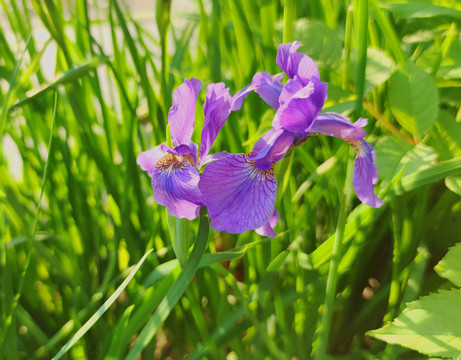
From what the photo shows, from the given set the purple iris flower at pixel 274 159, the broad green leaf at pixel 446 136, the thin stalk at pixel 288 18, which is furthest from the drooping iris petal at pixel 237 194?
the broad green leaf at pixel 446 136

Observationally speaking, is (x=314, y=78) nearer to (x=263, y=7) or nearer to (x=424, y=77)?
(x=424, y=77)

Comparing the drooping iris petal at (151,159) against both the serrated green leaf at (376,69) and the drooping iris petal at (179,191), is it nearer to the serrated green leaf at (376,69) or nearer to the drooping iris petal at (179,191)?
the drooping iris petal at (179,191)

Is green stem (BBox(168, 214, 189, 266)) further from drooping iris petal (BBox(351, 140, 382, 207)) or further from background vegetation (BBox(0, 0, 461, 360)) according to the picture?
drooping iris petal (BBox(351, 140, 382, 207))

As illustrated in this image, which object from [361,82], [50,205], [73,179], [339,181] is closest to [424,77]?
[361,82]

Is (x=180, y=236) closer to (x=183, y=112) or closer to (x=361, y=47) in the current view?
(x=183, y=112)

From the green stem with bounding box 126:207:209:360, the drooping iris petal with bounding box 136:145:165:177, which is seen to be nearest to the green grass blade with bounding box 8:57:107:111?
the drooping iris petal with bounding box 136:145:165:177

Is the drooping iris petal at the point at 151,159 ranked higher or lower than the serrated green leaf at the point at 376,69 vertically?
higher

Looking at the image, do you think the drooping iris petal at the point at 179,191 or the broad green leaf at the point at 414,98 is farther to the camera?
the broad green leaf at the point at 414,98

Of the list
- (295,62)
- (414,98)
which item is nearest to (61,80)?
(295,62)
